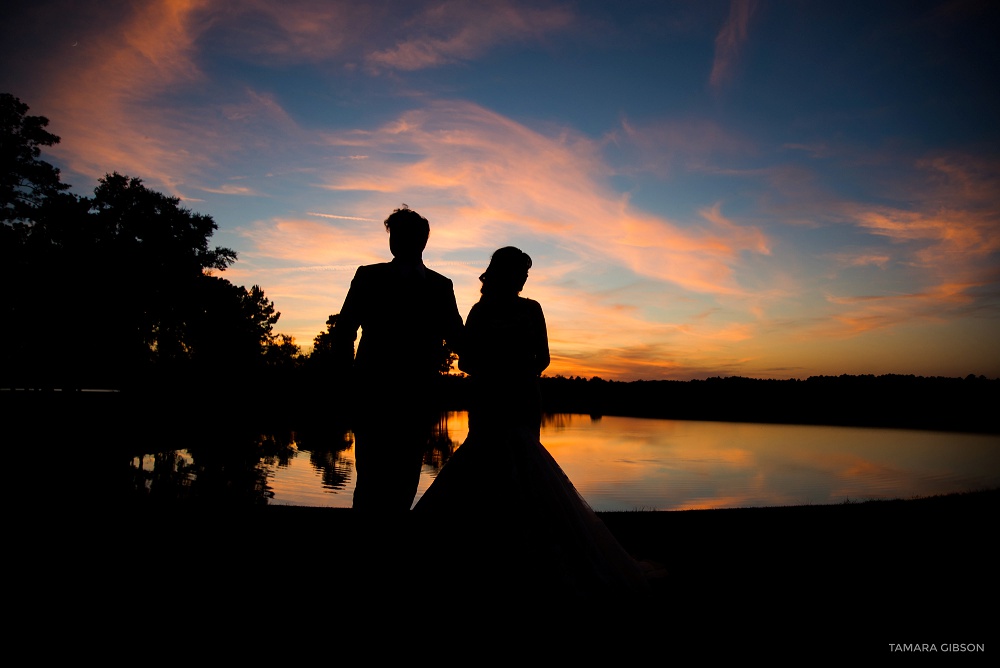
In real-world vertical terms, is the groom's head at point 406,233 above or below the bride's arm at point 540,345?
above

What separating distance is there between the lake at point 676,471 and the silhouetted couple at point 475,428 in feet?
25.3

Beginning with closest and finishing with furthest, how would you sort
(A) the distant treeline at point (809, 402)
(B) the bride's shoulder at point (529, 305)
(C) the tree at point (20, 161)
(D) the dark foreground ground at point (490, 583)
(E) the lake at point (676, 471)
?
(D) the dark foreground ground at point (490, 583), (B) the bride's shoulder at point (529, 305), (E) the lake at point (676, 471), (C) the tree at point (20, 161), (A) the distant treeline at point (809, 402)

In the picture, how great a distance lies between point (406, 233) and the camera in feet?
10.6

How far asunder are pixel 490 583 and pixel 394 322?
1599mm

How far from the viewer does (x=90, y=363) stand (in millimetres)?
30609

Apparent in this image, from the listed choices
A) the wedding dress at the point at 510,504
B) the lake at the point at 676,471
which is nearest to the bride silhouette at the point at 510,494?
the wedding dress at the point at 510,504

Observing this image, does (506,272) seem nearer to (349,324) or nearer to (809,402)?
(349,324)

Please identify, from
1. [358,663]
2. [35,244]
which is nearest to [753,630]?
[358,663]

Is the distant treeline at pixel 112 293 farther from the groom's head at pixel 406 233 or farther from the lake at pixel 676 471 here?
the groom's head at pixel 406 233

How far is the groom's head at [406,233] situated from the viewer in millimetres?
3227

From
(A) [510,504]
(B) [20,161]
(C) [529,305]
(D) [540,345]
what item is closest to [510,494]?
(A) [510,504]

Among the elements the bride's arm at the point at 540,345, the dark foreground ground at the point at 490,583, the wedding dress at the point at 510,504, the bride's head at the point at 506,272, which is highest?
the bride's head at the point at 506,272

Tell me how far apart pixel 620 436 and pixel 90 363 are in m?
33.5

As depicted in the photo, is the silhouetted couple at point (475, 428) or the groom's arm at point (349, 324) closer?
the silhouetted couple at point (475, 428)
